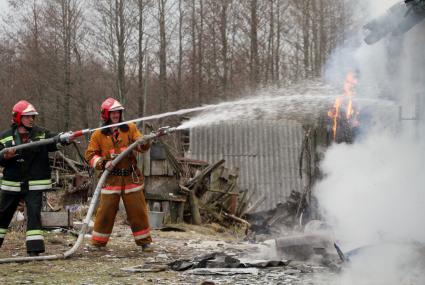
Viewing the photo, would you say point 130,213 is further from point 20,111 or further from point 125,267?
point 20,111

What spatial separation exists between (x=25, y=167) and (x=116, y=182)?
3.87ft

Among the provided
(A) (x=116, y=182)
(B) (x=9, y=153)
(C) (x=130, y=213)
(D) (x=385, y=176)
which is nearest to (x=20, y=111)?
(B) (x=9, y=153)

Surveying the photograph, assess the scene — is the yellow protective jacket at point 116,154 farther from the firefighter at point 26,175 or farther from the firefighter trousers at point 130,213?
the firefighter at point 26,175

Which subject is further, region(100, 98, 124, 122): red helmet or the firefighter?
region(100, 98, 124, 122): red helmet

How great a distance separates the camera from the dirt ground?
5648 mm

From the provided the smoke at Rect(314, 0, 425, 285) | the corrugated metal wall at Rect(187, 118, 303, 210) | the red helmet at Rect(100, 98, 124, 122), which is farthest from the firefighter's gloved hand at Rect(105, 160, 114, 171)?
the corrugated metal wall at Rect(187, 118, 303, 210)

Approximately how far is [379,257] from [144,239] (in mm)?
3192

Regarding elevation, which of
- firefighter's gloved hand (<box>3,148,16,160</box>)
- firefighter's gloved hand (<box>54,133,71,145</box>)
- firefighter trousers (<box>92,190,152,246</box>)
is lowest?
firefighter trousers (<box>92,190,152,246</box>)

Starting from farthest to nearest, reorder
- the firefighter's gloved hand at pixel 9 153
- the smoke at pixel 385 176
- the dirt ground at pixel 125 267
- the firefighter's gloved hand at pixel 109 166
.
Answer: the firefighter's gloved hand at pixel 109 166, the firefighter's gloved hand at pixel 9 153, the dirt ground at pixel 125 267, the smoke at pixel 385 176

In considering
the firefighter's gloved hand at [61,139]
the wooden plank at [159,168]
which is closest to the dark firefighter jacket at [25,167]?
the firefighter's gloved hand at [61,139]

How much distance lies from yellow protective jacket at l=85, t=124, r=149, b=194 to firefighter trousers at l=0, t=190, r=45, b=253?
926mm

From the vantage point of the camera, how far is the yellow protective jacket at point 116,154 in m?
7.52

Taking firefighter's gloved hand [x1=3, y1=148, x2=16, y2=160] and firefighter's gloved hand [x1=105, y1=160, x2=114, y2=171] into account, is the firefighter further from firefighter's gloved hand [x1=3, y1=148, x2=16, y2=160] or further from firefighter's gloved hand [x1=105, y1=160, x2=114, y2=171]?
firefighter's gloved hand [x1=105, y1=160, x2=114, y2=171]

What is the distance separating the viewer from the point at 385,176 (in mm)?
6746
